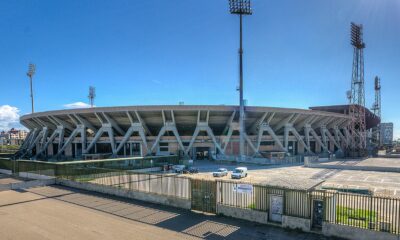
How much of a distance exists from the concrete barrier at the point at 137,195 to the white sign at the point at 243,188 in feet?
10.3

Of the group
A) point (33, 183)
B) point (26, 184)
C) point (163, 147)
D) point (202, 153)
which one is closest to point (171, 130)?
point (163, 147)

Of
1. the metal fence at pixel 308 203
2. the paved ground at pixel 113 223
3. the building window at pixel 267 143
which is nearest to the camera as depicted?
the metal fence at pixel 308 203

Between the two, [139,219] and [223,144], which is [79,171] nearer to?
[139,219]

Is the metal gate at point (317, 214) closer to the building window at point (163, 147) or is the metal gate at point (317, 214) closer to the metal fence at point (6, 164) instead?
the metal fence at point (6, 164)

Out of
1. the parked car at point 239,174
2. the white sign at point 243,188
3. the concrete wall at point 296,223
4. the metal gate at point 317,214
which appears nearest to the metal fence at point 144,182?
the white sign at point 243,188

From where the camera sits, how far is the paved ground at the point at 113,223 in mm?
11461

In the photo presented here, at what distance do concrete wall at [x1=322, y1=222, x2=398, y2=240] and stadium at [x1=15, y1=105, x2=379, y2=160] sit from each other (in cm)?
3724

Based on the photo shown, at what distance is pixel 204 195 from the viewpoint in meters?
14.7

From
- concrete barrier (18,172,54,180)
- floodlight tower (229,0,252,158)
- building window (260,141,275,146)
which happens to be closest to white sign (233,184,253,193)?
concrete barrier (18,172,54,180)

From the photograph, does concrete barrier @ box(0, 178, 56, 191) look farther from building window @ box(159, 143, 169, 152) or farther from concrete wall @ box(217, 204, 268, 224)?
building window @ box(159, 143, 169, 152)

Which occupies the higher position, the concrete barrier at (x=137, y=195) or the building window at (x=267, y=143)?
the concrete barrier at (x=137, y=195)

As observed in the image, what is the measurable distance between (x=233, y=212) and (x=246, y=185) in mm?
1650

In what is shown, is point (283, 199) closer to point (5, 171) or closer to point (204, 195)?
point (204, 195)

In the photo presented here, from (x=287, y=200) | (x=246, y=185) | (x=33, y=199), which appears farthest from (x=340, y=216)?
(x=33, y=199)
